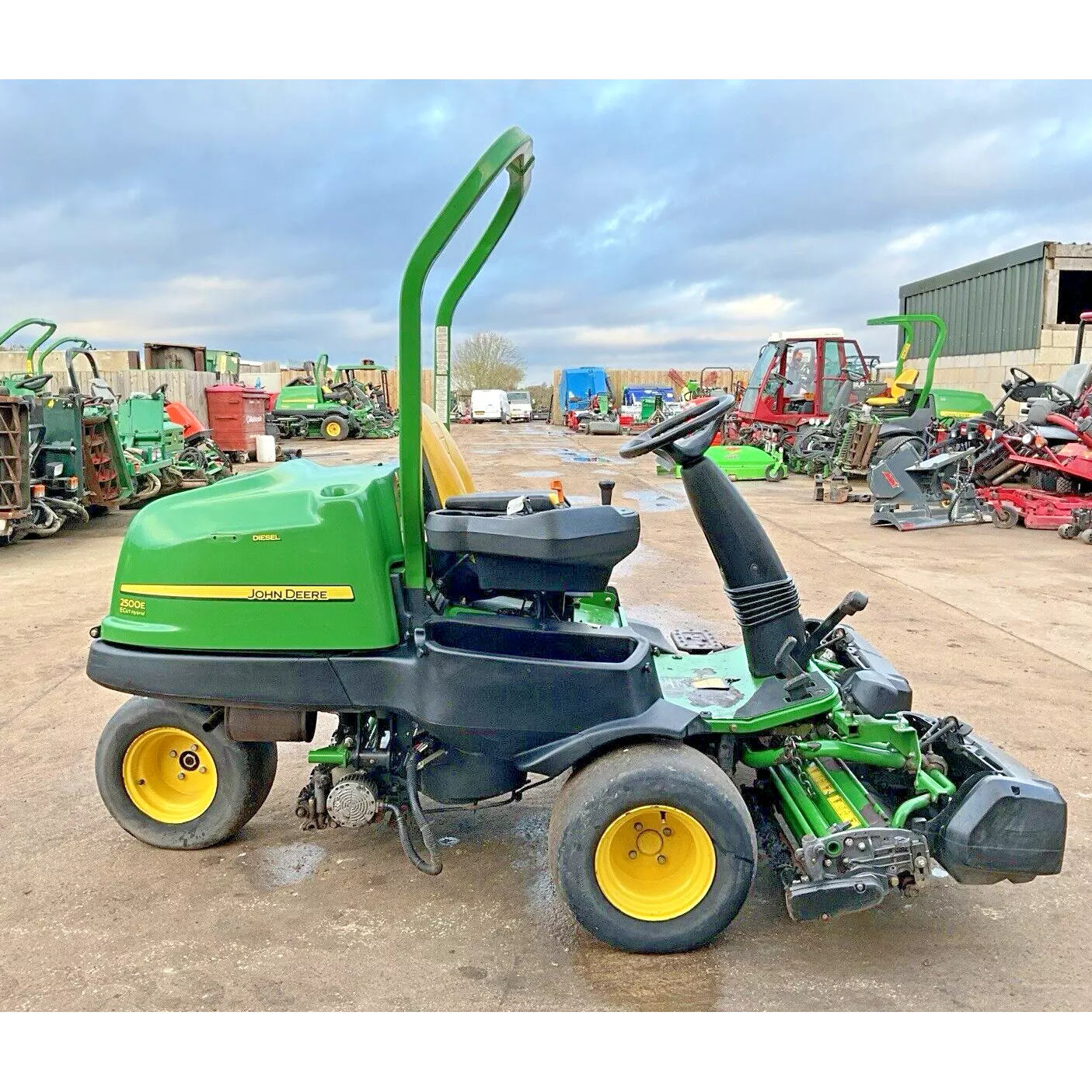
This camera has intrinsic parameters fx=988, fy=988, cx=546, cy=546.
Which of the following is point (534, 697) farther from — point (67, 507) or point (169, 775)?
point (67, 507)

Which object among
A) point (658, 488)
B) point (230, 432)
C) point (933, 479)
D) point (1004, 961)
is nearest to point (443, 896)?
point (1004, 961)

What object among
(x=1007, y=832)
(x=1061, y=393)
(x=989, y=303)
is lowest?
(x=1007, y=832)

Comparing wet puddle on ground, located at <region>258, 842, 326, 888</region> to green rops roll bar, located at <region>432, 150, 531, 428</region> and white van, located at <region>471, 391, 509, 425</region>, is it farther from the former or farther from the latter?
white van, located at <region>471, 391, 509, 425</region>

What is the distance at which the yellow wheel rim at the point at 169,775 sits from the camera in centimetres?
331

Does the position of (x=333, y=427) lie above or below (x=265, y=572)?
below

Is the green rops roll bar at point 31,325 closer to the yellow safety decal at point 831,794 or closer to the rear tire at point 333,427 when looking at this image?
the yellow safety decal at point 831,794

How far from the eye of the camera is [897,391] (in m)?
14.9

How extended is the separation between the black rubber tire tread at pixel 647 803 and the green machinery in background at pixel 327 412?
986 inches

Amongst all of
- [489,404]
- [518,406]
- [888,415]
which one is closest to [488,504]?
[888,415]

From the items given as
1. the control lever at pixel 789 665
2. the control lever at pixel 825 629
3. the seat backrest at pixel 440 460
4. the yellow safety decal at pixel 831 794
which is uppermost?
the seat backrest at pixel 440 460

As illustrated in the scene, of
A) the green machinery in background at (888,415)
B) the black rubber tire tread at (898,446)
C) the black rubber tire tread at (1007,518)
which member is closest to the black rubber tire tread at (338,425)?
the green machinery in background at (888,415)

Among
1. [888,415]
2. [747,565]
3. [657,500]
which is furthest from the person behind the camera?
[888,415]

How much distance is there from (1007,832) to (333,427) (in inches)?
1031

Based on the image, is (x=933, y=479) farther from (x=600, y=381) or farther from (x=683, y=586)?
(x=600, y=381)
